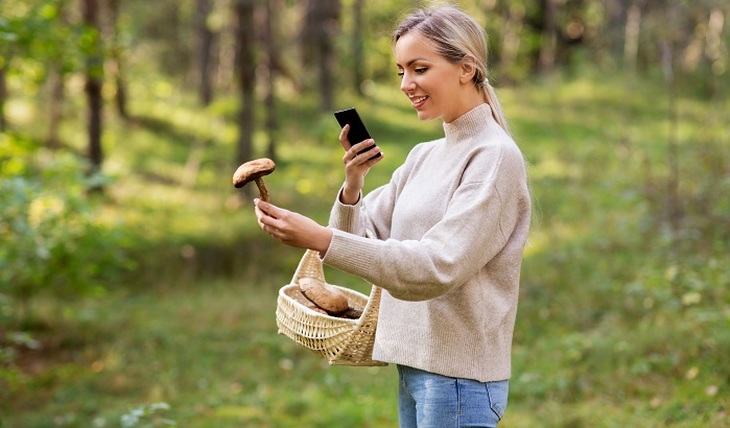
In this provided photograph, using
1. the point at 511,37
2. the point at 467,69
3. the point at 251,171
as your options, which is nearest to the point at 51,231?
the point at 251,171

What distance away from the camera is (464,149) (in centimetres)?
248

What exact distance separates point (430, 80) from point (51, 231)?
5562mm

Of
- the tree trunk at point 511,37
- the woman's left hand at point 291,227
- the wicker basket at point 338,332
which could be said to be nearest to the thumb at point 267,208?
the woman's left hand at point 291,227

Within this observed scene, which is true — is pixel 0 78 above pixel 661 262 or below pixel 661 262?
above

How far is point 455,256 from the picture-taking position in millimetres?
2225

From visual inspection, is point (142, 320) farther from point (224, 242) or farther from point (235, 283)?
point (224, 242)

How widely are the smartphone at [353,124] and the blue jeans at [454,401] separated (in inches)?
26.0

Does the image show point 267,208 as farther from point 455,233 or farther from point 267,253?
point 267,253

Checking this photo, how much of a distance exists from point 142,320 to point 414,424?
22.6 ft

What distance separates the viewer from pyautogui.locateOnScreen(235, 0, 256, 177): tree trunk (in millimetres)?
12656

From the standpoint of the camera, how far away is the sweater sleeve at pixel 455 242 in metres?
2.18

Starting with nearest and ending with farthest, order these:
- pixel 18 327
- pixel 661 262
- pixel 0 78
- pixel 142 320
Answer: pixel 661 262, pixel 18 327, pixel 142 320, pixel 0 78

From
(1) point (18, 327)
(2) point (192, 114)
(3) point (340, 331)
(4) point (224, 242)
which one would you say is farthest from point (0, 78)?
(3) point (340, 331)

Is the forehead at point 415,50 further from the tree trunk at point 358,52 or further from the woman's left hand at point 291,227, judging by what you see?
the tree trunk at point 358,52
